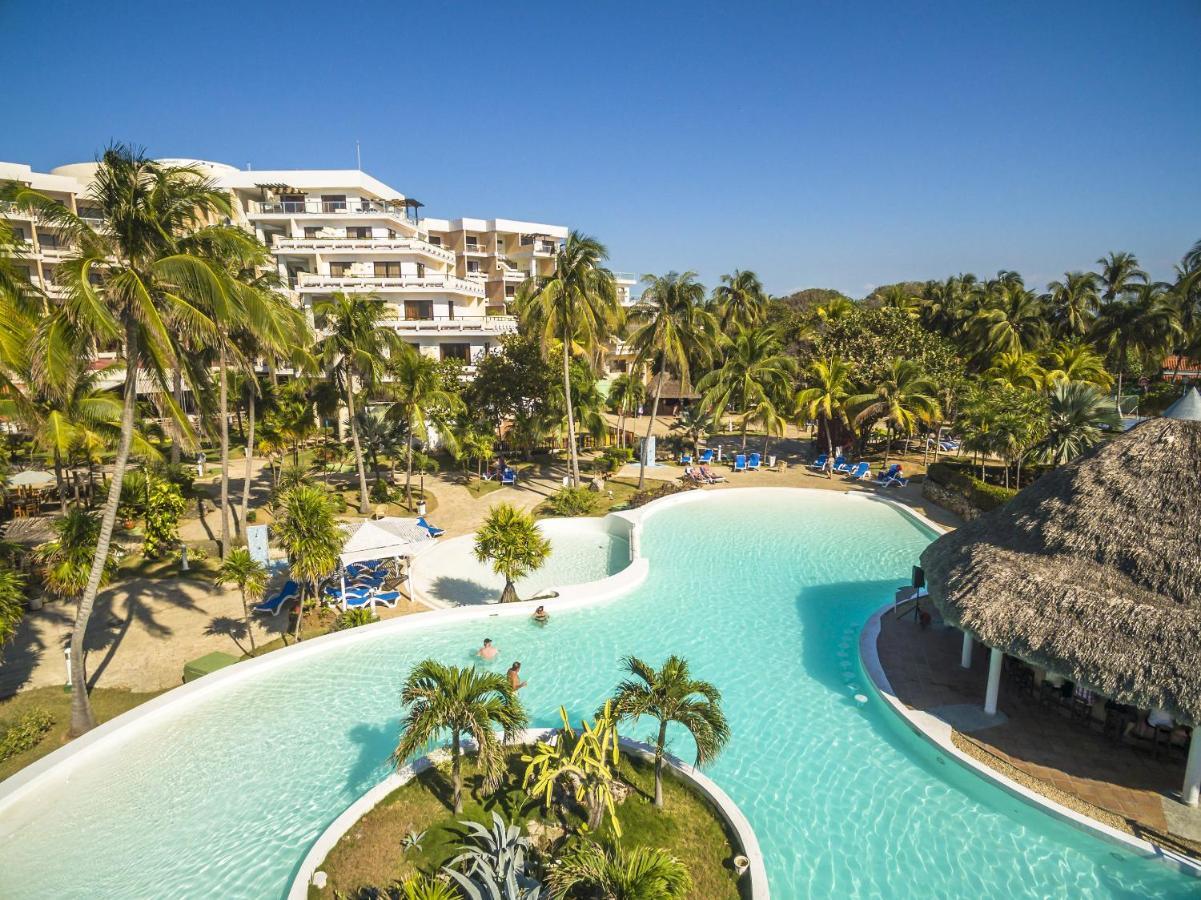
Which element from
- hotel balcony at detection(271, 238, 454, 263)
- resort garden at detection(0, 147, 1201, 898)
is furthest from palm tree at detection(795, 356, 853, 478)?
hotel balcony at detection(271, 238, 454, 263)

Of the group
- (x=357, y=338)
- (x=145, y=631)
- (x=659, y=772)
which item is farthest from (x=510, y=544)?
(x=357, y=338)

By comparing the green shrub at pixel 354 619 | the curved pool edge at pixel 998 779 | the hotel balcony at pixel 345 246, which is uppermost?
the hotel balcony at pixel 345 246

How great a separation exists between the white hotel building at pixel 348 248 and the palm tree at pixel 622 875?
31.7m

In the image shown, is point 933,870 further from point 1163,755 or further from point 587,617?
point 587,617

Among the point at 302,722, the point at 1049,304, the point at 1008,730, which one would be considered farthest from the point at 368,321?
the point at 1049,304

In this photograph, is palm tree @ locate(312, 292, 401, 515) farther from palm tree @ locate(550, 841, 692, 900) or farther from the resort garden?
palm tree @ locate(550, 841, 692, 900)

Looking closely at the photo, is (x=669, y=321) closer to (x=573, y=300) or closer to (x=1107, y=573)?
(x=573, y=300)

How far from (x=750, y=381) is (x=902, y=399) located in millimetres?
7743

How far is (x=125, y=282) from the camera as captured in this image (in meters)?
10.3

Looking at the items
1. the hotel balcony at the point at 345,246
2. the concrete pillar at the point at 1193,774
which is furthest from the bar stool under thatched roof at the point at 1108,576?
the hotel balcony at the point at 345,246

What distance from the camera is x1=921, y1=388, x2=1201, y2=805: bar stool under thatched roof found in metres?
9.16

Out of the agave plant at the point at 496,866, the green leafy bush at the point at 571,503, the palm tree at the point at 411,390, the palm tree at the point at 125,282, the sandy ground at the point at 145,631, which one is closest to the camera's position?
the agave plant at the point at 496,866

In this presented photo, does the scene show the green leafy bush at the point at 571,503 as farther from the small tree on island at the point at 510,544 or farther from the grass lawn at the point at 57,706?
the grass lawn at the point at 57,706

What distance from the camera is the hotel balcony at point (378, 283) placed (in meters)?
36.0
